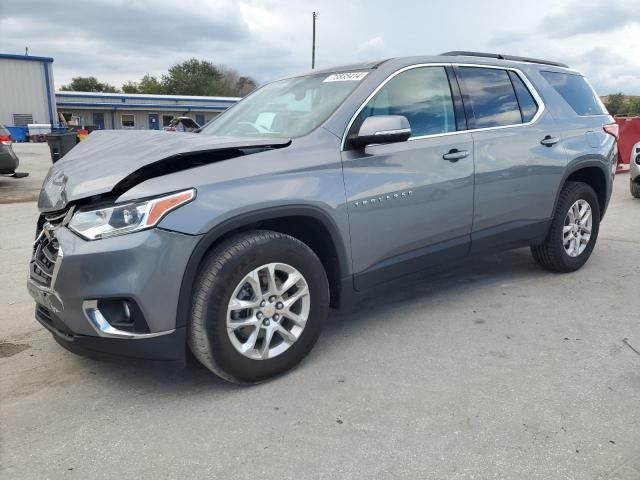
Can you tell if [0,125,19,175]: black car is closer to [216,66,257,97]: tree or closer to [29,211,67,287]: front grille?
[29,211,67,287]: front grille

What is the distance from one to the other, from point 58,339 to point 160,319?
0.64 meters

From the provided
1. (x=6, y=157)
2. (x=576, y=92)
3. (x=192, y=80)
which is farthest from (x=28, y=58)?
(x=192, y=80)

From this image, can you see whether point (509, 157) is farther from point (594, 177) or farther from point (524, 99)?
point (594, 177)

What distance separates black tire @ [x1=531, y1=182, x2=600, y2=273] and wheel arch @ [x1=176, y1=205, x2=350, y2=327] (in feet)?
7.66

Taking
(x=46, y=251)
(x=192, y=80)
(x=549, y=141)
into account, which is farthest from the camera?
(x=192, y=80)

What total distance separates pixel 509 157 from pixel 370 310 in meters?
1.53

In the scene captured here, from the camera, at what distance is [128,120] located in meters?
52.2

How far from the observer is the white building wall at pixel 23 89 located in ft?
111

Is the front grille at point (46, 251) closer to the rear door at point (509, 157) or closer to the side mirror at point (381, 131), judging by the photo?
the side mirror at point (381, 131)

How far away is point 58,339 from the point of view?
2.82 metres

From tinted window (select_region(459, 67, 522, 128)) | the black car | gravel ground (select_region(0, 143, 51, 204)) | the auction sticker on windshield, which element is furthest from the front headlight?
the black car

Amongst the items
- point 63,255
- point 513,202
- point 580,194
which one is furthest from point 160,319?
point 580,194

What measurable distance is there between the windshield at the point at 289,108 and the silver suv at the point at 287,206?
0.05ft

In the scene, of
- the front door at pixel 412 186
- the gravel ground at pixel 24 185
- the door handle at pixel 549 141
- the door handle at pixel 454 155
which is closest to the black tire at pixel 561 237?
the door handle at pixel 549 141
